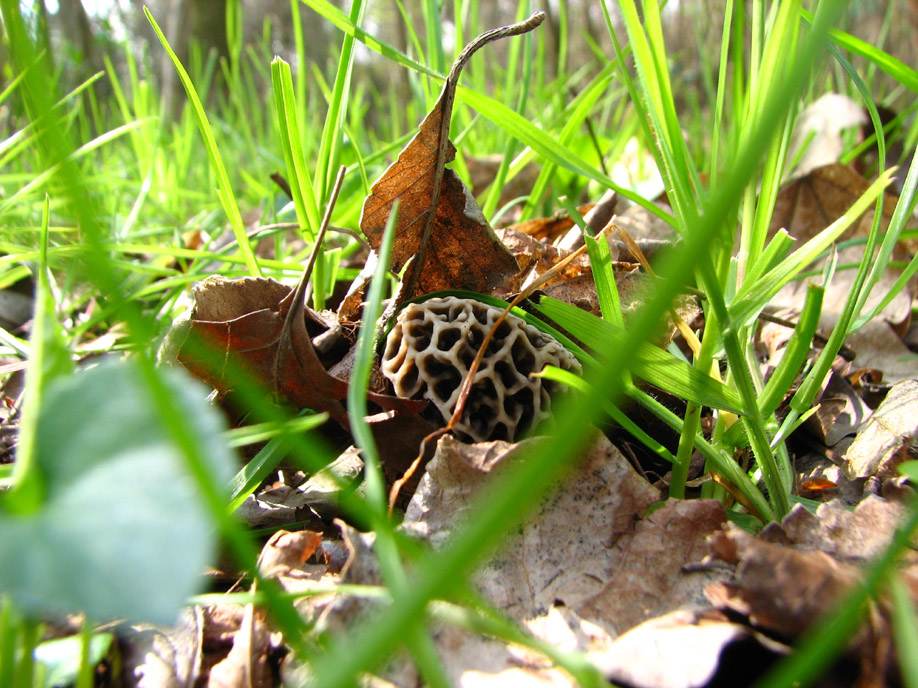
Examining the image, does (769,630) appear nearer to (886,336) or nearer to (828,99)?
(886,336)

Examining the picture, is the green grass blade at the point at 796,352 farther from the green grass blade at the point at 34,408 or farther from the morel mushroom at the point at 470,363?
the green grass blade at the point at 34,408

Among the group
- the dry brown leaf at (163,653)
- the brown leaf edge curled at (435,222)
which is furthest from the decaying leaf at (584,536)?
the brown leaf edge curled at (435,222)

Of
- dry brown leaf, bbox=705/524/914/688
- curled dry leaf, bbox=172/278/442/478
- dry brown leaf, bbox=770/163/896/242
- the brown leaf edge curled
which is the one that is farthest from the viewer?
dry brown leaf, bbox=770/163/896/242

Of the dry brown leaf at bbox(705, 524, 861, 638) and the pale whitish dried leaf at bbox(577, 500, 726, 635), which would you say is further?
the pale whitish dried leaf at bbox(577, 500, 726, 635)

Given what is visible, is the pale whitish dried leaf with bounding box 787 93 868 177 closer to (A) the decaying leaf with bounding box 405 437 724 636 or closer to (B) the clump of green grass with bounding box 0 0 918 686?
(B) the clump of green grass with bounding box 0 0 918 686

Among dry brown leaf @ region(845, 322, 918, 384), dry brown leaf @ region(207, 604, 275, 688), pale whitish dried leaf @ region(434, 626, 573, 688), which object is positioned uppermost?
dry brown leaf @ region(845, 322, 918, 384)

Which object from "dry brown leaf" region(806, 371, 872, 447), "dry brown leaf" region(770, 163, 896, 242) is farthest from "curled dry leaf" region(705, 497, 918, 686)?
"dry brown leaf" region(770, 163, 896, 242)
